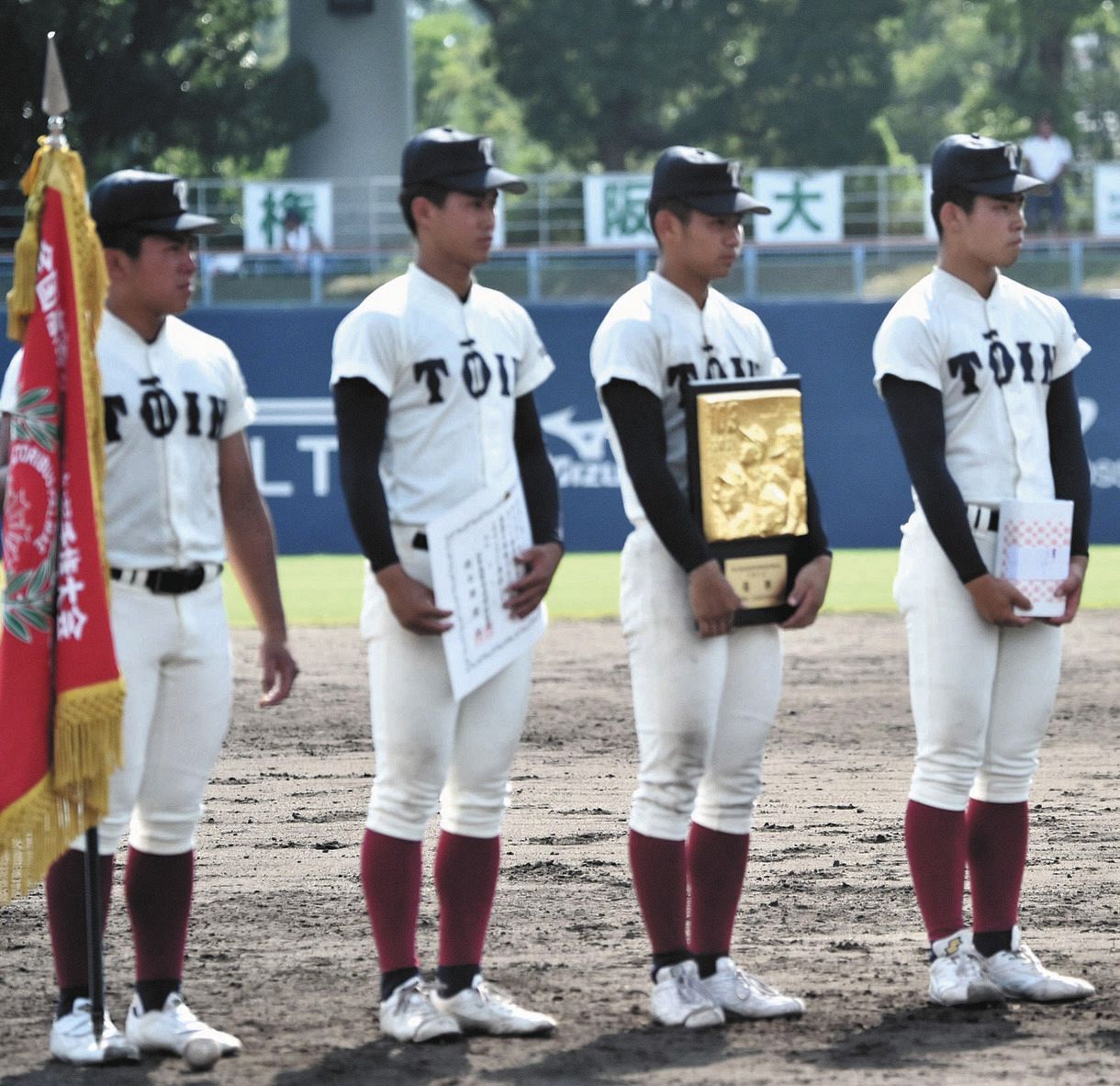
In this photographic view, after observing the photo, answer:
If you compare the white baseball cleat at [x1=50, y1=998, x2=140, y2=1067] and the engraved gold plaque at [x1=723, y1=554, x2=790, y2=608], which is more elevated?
the engraved gold plaque at [x1=723, y1=554, x2=790, y2=608]

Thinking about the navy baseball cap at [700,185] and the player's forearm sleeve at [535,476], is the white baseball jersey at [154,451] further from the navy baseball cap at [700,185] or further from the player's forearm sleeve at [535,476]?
the navy baseball cap at [700,185]

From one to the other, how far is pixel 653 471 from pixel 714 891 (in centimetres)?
103

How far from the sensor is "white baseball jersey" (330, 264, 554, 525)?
4.59 meters

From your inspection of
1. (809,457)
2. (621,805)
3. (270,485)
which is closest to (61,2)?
(270,485)

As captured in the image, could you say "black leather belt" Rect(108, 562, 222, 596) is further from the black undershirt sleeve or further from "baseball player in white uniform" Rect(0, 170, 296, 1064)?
the black undershirt sleeve

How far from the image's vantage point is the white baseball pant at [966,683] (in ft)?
16.2

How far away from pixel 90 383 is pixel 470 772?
1.23 meters

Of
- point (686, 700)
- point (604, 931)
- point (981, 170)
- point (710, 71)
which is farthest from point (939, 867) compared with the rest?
point (710, 71)

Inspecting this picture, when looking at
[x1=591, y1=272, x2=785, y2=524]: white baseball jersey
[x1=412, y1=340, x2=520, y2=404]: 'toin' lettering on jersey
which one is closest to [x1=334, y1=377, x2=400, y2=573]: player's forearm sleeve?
[x1=412, y1=340, x2=520, y2=404]: 'toin' lettering on jersey

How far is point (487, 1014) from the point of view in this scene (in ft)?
15.1

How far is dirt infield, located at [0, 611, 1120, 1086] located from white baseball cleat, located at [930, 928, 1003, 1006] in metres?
0.06

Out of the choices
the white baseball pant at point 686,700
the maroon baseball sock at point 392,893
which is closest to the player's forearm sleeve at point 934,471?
the white baseball pant at point 686,700

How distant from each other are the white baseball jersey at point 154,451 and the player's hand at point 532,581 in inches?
27.4

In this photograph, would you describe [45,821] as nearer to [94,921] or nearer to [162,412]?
[94,921]
